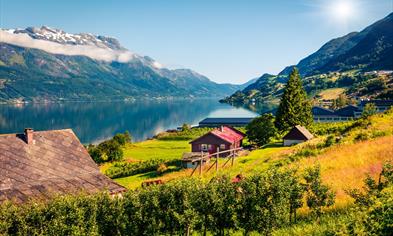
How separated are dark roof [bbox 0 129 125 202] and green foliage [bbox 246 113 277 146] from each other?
5417cm

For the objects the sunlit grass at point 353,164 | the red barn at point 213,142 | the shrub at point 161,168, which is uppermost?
the sunlit grass at point 353,164

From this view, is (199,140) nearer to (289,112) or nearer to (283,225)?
(289,112)

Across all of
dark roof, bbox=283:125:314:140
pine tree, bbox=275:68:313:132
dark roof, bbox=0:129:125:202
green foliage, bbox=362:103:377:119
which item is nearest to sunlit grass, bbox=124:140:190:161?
pine tree, bbox=275:68:313:132

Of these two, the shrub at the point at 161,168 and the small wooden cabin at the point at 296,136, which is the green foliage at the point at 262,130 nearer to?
the small wooden cabin at the point at 296,136

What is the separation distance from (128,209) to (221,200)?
5.56 metres

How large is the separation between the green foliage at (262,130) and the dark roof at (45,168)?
54.2 metres

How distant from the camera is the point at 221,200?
2150 centimetres

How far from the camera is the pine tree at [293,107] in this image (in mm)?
87688

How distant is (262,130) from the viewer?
85438 mm

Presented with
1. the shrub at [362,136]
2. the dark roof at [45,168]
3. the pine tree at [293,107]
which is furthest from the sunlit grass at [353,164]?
the pine tree at [293,107]

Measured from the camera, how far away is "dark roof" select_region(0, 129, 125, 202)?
30.6 metres

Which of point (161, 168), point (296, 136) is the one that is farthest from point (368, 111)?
point (161, 168)

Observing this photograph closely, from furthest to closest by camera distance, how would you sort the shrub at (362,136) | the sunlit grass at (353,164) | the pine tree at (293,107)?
1. the pine tree at (293,107)
2. the shrub at (362,136)
3. the sunlit grass at (353,164)

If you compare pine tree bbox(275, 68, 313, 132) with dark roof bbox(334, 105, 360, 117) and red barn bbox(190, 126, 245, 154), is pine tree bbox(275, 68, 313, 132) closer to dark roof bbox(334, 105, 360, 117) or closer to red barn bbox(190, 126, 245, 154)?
red barn bbox(190, 126, 245, 154)
